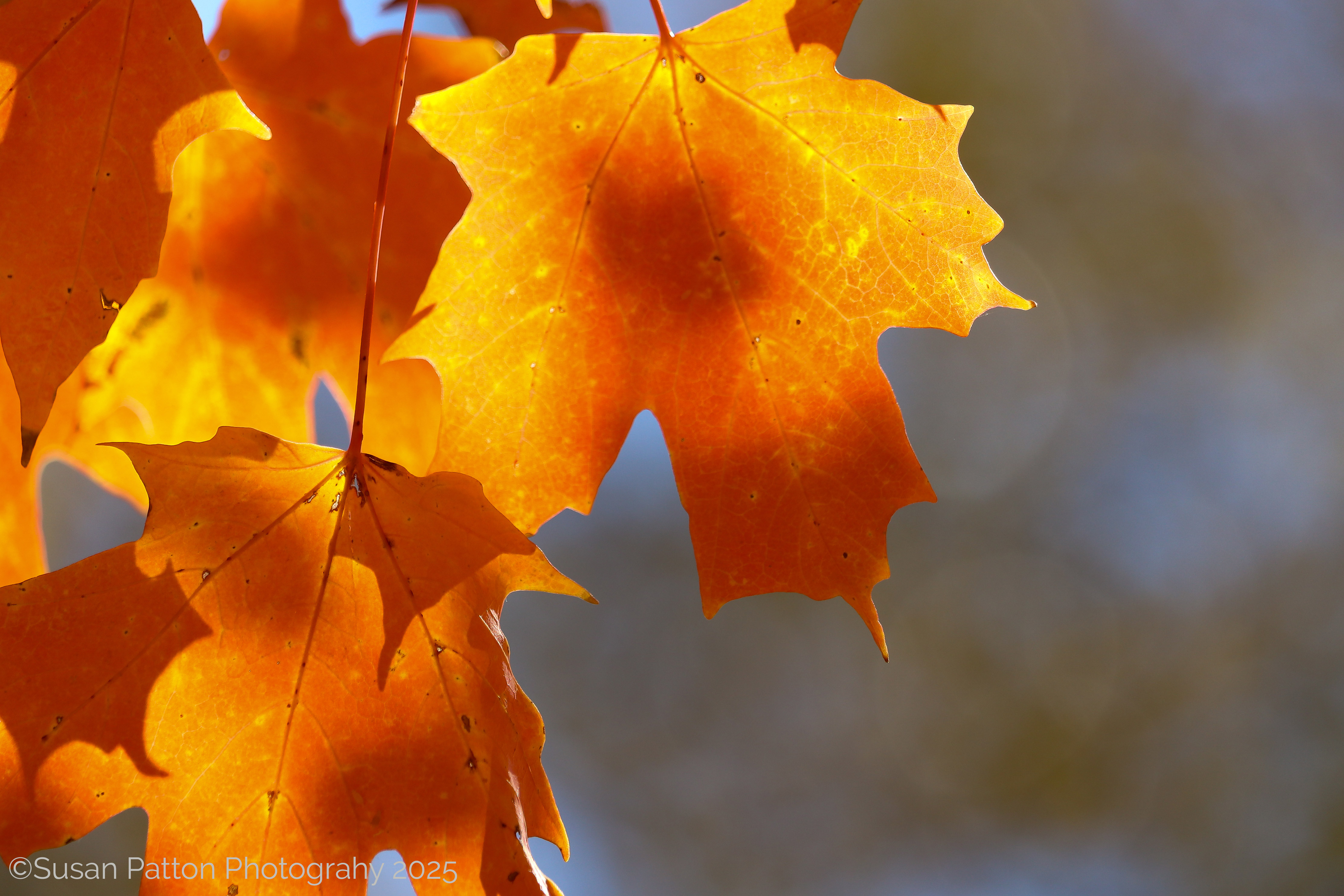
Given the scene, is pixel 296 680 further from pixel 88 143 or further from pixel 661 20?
pixel 661 20

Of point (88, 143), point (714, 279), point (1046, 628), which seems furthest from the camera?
point (1046, 628)

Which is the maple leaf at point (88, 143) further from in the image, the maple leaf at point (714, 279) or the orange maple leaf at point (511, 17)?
the orange maple leaf at point (511, 17)

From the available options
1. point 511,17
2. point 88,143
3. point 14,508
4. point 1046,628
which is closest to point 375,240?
point 88,143

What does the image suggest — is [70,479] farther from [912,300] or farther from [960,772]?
[960,772]

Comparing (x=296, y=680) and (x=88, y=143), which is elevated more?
(x=88, y=143)

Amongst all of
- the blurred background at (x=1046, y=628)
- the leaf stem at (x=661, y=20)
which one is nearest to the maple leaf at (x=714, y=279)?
the leaf stem at (x=661, y=20)

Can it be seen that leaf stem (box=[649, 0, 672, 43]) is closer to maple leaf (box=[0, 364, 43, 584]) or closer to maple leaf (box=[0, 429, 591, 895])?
maple leaf (box=[0, 429, 591, 895])

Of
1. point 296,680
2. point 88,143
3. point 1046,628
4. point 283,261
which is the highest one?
point 88,143
